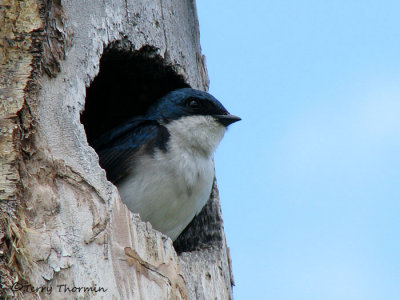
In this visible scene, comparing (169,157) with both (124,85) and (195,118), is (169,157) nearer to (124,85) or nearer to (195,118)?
(195,118)

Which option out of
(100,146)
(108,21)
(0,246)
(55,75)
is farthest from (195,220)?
(0,246)

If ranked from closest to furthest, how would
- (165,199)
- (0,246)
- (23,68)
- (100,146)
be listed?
(0,246) → (23,68) → (165,199) → (100,146)

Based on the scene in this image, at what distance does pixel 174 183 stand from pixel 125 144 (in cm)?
34

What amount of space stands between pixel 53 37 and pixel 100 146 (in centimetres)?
123

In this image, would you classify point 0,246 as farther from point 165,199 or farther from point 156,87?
point 156,87

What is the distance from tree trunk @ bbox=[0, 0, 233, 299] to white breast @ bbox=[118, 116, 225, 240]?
404 millimetres

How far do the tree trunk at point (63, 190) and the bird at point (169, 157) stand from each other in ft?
1.38

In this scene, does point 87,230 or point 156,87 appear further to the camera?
point 156,87

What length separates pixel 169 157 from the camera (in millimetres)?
3744

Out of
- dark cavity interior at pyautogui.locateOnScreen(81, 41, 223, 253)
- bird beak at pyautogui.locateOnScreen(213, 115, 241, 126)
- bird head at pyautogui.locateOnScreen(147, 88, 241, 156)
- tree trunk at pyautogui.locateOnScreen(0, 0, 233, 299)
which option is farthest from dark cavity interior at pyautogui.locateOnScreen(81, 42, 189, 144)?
tree trunk at pyautogui.locateOnScreen(0, 0, 233, 299)

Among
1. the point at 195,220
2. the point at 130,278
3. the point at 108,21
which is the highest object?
the point at 108,21

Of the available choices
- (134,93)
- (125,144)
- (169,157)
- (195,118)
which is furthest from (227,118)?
(134,93)

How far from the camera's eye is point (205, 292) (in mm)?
3141

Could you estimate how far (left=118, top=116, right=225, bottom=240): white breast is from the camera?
3648mm
